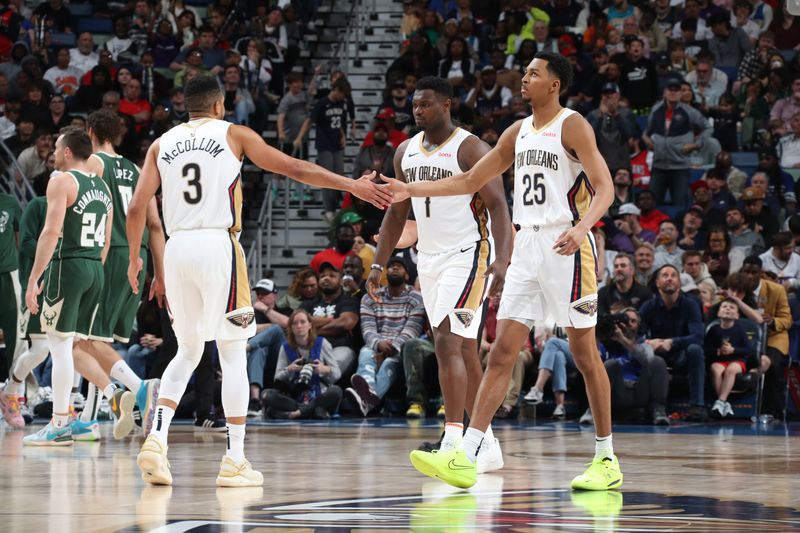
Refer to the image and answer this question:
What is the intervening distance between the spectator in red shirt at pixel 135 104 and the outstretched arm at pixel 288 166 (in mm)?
11295

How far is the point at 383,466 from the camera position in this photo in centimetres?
737

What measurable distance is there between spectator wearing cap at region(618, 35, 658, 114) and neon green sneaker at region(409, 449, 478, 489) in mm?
11523

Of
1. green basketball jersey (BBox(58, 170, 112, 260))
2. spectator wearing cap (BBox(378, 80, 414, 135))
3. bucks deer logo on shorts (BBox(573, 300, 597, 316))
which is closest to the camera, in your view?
bucks deer logo on shorts (BBox(573, 300, 597, 316))

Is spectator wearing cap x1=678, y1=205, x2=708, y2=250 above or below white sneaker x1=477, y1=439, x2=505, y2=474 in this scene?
above

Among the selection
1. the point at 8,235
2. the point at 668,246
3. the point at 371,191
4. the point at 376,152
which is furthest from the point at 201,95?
the point at 376,152

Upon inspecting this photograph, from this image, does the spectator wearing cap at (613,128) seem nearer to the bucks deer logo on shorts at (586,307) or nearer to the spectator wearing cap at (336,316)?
the spectator wearing cap at (336,316)

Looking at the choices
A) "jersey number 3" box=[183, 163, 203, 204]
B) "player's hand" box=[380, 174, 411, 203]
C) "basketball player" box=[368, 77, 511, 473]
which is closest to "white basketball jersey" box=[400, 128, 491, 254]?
"basketball player" box=[368, 77, 511, 473]

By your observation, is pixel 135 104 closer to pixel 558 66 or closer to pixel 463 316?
pixel 463 316

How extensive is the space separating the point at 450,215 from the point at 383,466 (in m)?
1.59

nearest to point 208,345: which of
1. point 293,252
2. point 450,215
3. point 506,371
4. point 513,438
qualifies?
point 513,438

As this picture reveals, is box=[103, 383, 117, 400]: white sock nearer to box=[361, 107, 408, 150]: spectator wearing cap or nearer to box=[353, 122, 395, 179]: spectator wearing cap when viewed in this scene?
box=[353, 122, 395, 179]: spectator wearing cap

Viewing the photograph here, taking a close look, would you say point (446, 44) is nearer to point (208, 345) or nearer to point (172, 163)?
point (208, 345)

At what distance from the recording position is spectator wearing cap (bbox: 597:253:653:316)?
12.3 meters

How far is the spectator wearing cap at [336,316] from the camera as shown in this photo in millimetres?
12805
